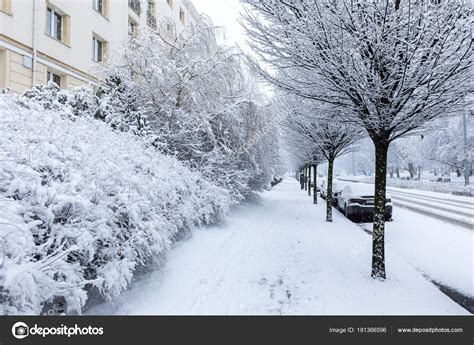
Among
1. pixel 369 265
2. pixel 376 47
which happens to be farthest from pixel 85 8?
pixel 369 265

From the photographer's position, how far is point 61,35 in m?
12.2

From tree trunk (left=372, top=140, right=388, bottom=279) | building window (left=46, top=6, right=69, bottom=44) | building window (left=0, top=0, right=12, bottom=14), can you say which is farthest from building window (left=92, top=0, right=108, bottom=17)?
tree trunk (left=372, top=140, right=388, bottom=279)

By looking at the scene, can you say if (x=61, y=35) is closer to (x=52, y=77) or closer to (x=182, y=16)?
(x=52, y=77)

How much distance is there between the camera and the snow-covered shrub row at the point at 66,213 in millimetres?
2377

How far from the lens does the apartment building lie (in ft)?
32.3

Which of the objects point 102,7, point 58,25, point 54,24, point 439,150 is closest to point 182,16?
point 102,7

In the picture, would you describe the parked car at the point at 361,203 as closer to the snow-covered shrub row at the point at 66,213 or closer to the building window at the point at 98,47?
the snow-covered shrub row at the point at 66,213

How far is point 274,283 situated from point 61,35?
12.3 metres

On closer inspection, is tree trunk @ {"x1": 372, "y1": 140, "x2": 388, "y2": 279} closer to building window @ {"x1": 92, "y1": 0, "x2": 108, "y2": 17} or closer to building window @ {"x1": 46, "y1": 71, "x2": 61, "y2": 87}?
building window @ {"x1": 46, "y1": 71, "x2": 61, "y2": 87}

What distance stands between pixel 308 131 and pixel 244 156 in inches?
87.4

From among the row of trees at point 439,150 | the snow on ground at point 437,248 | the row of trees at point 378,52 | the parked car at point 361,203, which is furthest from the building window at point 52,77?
the row of trees at point 439,150

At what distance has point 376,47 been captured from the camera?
393 cm

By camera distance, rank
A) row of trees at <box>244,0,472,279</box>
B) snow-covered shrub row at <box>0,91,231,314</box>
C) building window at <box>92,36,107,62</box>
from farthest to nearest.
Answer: building window at <box>92,36,107,62</box>
row of trees at <box>244,0,472,279</box>
snow-covered shrub row at <box>0,91,231,314</box>

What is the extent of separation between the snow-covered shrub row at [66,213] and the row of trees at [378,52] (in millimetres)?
2676
